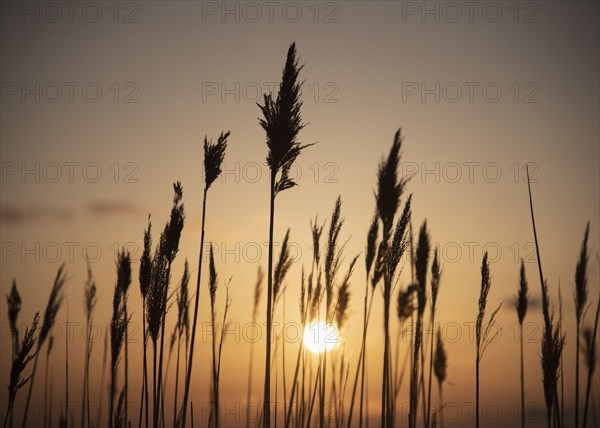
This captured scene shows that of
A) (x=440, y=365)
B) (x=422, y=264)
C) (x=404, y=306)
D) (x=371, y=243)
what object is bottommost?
(x=440, y=365)

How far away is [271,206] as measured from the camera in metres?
4.47

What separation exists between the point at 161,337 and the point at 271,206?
1.75 metres

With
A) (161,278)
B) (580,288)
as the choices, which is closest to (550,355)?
(580,288)

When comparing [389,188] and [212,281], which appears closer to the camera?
[389,188]

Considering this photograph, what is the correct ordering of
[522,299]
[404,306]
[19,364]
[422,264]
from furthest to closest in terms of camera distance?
[522,299]
[404,306]
[422,264]
[19,364]

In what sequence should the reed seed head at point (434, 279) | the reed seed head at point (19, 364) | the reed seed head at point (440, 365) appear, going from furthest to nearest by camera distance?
the reed seed head at point (440, 365) < the reed seed head at point (434, 279) < the reed seed head at point (19, 364)

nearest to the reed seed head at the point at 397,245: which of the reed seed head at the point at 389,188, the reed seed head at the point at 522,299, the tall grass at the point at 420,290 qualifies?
the reed seed head at the point at 389,188

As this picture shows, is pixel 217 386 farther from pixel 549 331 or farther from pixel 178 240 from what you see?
pixel 549 331

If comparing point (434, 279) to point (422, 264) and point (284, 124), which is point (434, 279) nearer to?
point (422, 264)

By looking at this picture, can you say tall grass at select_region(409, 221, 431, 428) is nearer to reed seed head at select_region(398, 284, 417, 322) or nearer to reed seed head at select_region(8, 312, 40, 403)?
reed seed head at select_region(398, 284, 417, 322)

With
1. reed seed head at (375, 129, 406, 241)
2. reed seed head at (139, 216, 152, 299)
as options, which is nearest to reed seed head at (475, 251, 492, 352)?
reed seed head at (375, 129, 406, 241)

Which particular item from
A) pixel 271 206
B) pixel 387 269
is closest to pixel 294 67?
pixel 271 206

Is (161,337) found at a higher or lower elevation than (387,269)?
lower

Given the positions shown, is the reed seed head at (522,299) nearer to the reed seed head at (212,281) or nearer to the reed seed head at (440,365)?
the reed seed head at (440,365)
